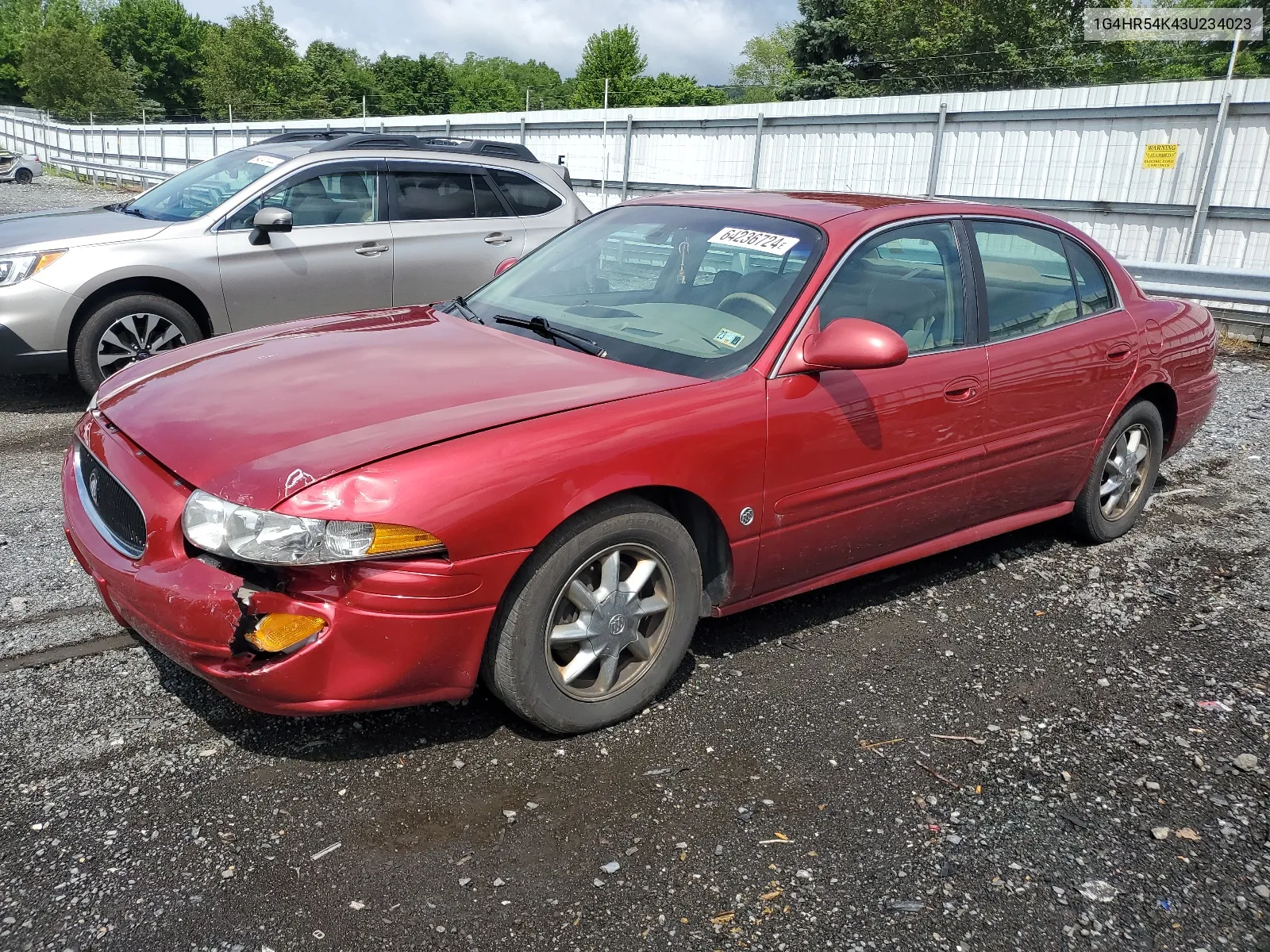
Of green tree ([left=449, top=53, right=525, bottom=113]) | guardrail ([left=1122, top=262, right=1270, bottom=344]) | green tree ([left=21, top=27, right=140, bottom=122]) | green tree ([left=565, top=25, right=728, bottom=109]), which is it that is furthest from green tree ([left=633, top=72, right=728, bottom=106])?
guardrail ([left=1122, top=262, right=1270, bottom=344])

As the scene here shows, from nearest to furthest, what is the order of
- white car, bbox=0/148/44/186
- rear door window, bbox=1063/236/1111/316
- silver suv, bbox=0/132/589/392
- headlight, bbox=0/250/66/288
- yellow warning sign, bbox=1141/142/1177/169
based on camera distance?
rear door window, bbox=1063/236/1111/316
headlight, bbox=0/250/66/288
silver suv, bbox=0/132/589/392
yellow warning sign, bbox=1141/142/1177/169
white car, bbox=0/148/44/186

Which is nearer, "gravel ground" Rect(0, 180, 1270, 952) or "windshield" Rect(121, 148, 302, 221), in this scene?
"gravel ground" Rect(0, 180, 1270, 952)

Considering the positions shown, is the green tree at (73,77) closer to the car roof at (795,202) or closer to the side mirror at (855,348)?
the car roof at (795,202)

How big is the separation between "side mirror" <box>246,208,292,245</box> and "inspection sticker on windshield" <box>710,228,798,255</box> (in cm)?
394

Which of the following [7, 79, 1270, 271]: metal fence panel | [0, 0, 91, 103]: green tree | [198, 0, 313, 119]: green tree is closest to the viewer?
[7, 79, 1270, 271]: metal fence panel

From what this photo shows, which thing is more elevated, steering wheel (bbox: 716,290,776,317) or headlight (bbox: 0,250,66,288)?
steering wheel (bbox: 716,290,776,317)

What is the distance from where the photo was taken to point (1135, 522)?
543 centimetres

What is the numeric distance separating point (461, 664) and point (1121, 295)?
12.2ft

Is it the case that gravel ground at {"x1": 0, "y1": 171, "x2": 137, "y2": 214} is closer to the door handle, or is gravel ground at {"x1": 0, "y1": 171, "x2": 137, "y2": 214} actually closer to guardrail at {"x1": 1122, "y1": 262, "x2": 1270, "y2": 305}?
guardrail at {"x1": 1122, "y1": 262, "x2": 1270, "y2": 305}

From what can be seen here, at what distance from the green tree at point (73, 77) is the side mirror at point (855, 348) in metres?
60.0

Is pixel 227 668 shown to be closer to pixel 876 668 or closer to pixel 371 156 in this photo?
pixel 876 668

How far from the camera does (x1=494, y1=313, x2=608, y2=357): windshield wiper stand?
3.59 meters

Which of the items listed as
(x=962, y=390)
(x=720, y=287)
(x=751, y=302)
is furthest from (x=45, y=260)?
(x=962, y=390)

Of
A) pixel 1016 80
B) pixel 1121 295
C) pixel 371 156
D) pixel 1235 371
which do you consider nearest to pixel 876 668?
pixel 1121 295
